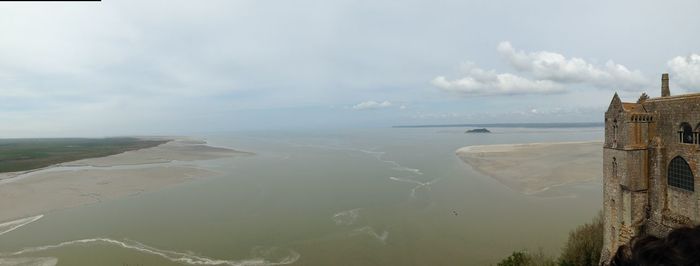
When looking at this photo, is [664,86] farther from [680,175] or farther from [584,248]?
[584,248]

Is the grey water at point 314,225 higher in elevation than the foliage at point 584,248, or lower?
lower

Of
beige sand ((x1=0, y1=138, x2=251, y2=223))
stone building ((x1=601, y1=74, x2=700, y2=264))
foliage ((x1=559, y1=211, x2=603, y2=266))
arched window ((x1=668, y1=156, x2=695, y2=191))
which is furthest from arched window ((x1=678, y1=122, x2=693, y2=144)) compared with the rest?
beige sand ((x1=0, y1=138, x2=251, y2=223))

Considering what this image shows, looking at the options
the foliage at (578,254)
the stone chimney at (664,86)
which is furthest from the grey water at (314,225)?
the stone chimney at (664,86)

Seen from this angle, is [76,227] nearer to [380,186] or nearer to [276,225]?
[276,225]

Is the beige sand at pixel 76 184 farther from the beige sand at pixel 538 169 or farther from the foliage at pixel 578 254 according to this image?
the beige sand at pixel 538 169

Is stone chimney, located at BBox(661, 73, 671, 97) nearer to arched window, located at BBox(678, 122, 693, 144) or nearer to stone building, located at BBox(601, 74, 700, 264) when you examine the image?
stone building, located at BBox(601, 74, 700, 264)

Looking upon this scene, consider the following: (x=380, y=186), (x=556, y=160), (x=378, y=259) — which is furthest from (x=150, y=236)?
(x=556, y=160)
